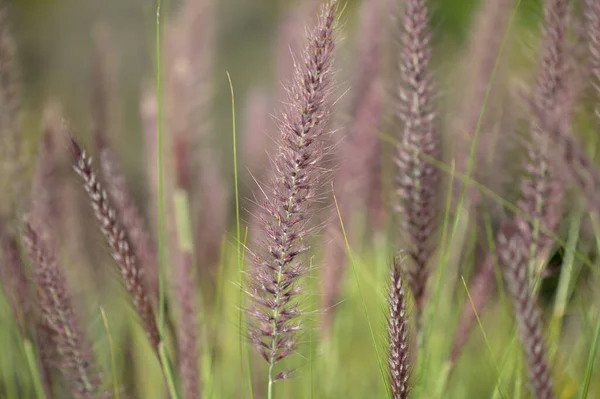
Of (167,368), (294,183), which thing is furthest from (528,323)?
(167,368)

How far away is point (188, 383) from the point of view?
2.84 feet

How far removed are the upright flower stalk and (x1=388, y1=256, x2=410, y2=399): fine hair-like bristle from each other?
0.11 metres

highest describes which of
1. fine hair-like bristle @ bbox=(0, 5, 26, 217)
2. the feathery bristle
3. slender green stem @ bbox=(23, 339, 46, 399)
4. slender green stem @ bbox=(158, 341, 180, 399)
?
fine hair-like bristle @ bbox=(0, 5, 26, 217)

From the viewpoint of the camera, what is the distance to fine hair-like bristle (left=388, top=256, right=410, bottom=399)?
632 millimetres

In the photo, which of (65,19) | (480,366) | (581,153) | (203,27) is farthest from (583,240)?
(65,19)

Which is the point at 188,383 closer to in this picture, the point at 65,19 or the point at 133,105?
the point at 133,105

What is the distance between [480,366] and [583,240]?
448 mm

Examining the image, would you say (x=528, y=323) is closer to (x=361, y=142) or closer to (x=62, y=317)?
(x=62, y=317)

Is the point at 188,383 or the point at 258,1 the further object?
the point at 258,1

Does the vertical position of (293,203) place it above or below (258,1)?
below

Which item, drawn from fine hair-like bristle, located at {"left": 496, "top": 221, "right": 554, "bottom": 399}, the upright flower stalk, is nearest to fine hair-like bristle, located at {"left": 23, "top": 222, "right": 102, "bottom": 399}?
the upright flower stalk

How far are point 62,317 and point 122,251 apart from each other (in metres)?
0.12

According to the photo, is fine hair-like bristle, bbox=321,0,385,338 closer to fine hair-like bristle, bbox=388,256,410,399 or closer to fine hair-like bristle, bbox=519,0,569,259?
fine hair-like bristle, bbox=519,0,569,259

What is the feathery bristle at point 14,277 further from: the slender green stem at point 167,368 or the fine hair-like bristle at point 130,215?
the slender green stem at point 167,368
